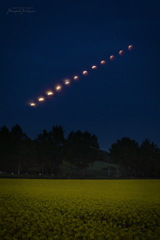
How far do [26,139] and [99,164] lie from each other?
3404 inches

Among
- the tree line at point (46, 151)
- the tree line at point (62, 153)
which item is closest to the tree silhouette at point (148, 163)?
the tree line at point (62, 153)

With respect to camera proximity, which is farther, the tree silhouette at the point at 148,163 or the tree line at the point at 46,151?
the tree silhouette at the point at 148,163

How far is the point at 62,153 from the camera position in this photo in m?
78.3

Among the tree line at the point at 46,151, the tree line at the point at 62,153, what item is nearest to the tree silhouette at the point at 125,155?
the tree line at the point at 62,153

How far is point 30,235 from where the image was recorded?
8195mm

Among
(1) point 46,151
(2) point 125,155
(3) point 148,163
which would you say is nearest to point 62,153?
→ (1) point 46,151

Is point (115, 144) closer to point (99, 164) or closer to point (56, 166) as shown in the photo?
point (56, 166)

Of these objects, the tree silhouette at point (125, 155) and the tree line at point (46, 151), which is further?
the tree silhouette at point (125, 155)

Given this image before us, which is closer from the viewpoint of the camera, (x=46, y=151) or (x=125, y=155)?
(x=46, y=151)

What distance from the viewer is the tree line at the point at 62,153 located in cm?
6762

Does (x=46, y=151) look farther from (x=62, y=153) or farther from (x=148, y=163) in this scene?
(x=148, y=163)

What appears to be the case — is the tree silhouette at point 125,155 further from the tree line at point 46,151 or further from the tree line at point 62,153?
the tree line at point 46,151

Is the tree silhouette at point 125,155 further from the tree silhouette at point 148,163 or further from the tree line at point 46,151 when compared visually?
the tree line at point 46,151

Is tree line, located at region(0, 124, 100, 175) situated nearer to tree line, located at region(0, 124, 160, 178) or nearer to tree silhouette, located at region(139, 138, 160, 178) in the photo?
tree line, located at region(0, 124, 160, 178)
